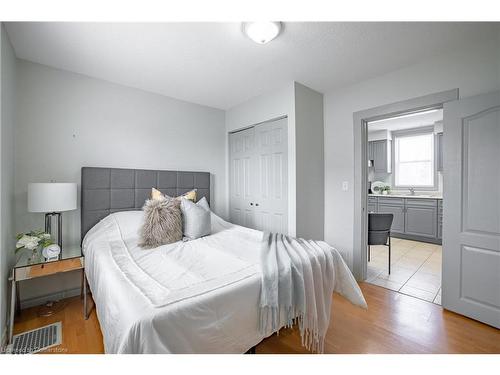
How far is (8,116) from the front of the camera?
5.95 feet

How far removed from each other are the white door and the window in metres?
3.50

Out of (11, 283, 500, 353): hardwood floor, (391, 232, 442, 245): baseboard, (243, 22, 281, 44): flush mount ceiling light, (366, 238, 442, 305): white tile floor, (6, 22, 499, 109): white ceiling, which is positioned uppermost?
(6, 22, 499, 109): white ceiling

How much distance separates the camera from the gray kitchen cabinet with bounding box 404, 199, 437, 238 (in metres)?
4.32

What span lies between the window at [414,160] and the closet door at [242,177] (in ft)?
13.4

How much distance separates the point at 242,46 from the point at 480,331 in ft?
10.4

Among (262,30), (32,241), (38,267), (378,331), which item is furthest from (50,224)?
(378,331)

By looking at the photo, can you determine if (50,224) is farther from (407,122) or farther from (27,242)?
(407,122)

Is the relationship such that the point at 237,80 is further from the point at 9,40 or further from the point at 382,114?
the point at 9,40

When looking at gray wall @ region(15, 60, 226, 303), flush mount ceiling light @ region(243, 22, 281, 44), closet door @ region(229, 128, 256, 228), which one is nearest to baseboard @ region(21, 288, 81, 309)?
gray wall @ region(15, 60, 226, 303)

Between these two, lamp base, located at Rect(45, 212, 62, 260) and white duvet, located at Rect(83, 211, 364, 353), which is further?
lamp base, located at Rect(45, 212, 62, 260)

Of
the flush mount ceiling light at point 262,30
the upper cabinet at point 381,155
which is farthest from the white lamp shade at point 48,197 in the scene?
the upper cabinet at point 381,155

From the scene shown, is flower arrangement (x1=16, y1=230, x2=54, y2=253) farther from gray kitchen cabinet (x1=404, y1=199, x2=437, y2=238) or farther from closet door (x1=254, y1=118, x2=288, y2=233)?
gray kitchen cabinet (x1=404, y1=199, x2=437, y2=238)

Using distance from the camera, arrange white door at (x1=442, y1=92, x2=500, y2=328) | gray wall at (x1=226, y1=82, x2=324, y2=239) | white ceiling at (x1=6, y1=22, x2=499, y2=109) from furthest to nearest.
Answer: gray wall at (x1=226, y1=82, x2=324, y2=239) → white door at (x1=442, y1=92, x2=500, y2=328) → white ceiling at (x1=6, y1=22, x2=499, y2=109)
